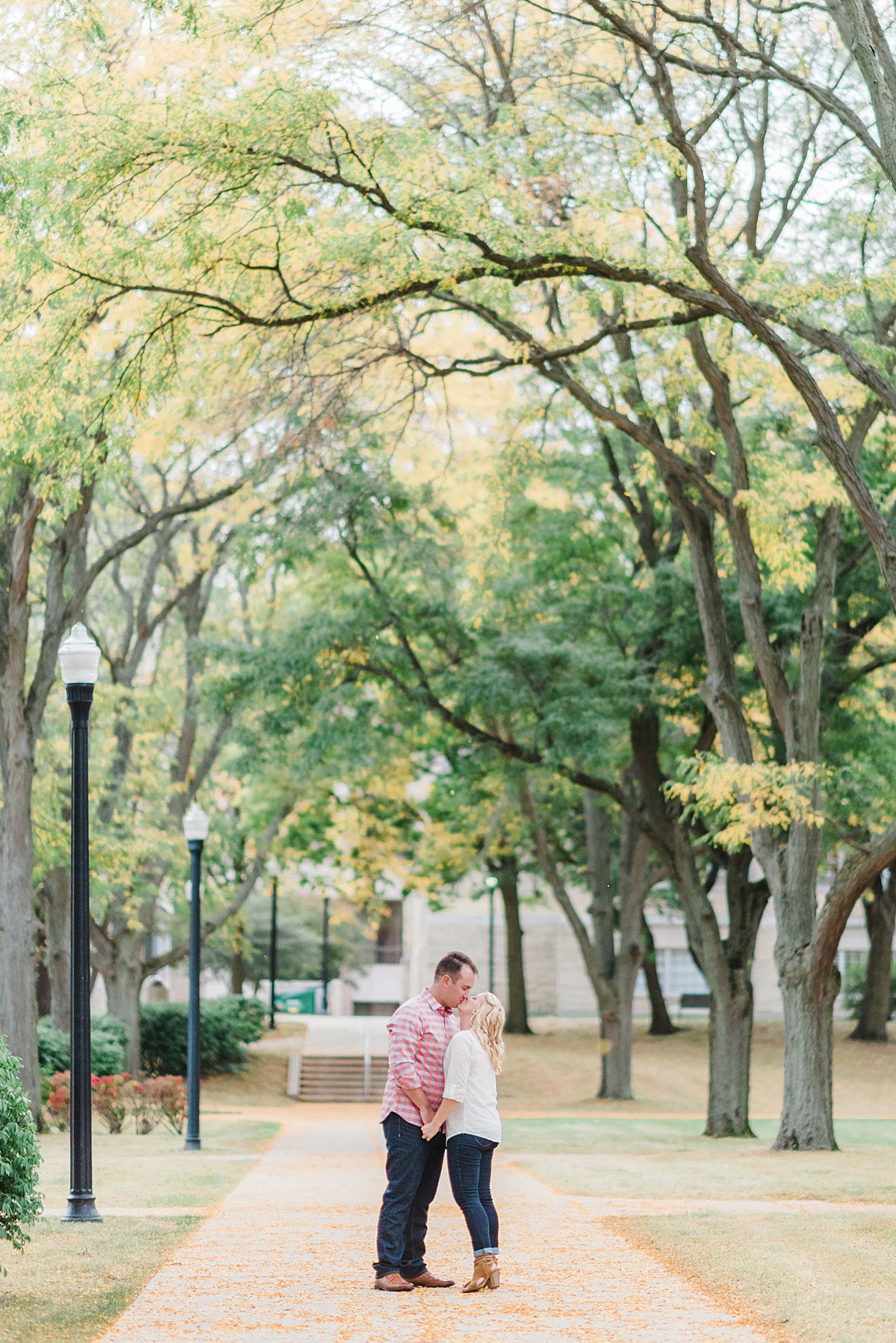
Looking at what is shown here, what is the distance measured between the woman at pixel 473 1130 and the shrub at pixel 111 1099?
12910 mm

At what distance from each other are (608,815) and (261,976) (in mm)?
25801

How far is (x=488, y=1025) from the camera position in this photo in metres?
7.39

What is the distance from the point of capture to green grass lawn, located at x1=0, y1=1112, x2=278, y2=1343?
652 centimetres

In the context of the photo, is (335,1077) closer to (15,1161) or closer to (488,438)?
(488,438)

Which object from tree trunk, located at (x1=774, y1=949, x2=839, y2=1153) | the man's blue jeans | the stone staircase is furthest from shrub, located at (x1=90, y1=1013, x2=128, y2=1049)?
the man's blue jeans

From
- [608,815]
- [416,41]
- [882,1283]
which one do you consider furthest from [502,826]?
[882,1283]

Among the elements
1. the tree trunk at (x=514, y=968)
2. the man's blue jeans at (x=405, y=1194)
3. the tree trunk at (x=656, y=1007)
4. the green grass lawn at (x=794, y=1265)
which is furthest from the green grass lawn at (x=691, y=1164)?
the tree trunk at (x=656, y=1007)

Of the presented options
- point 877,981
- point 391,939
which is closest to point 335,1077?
point 877,981

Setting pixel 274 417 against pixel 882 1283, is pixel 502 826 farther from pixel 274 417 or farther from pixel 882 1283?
pixel 882 1283

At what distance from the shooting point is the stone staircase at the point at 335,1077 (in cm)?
3181

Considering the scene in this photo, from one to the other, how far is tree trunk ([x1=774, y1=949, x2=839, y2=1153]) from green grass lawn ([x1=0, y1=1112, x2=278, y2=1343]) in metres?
6.02

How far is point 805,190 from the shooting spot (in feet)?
56.2

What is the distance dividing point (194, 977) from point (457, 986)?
11778 millimetres

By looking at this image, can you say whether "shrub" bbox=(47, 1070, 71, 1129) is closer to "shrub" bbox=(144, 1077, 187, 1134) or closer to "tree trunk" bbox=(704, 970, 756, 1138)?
"shrub" bbox=(144, 1077, 187, 1134)
